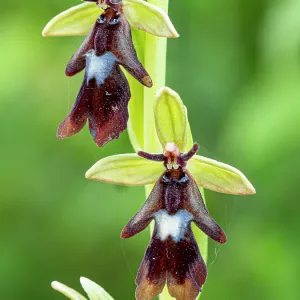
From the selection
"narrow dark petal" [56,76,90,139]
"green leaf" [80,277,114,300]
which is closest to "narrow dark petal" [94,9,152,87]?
"narrow dark petal" [56,76,90,139]

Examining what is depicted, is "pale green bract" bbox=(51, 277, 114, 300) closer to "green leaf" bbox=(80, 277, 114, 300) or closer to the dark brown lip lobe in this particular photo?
"green leaf" bbox=(80, 277, 114, 300)

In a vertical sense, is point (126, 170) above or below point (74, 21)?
below

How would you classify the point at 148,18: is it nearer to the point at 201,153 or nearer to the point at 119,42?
the point at 119,42

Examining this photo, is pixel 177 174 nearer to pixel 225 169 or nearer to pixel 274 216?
pixel 225 169

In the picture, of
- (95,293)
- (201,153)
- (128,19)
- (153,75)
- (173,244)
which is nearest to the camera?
(173,244)

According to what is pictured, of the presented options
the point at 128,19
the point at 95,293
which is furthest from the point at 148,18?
the point at 95,293

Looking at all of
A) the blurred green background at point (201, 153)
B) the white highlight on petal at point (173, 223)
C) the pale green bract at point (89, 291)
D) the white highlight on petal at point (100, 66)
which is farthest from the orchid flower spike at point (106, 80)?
the blurred green background at point (201, 153)

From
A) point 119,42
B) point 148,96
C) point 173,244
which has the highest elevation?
point 119,42
